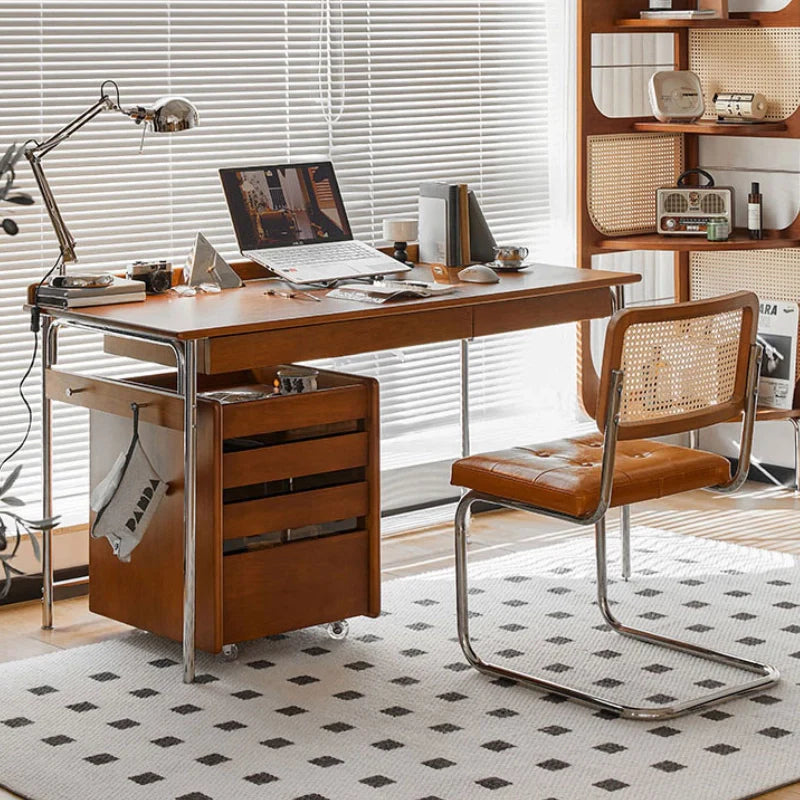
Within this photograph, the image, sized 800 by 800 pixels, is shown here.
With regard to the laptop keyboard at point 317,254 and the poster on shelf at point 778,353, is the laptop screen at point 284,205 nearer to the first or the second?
the laptop keyboard at point 317,254

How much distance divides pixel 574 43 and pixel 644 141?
37cm

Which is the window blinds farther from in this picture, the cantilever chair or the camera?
the cantilever chair

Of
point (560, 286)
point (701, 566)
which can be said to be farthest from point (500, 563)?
point (560, 286)

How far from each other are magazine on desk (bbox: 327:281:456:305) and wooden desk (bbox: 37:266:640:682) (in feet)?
0.11

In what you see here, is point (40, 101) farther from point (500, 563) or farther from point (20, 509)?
point (500, 563)

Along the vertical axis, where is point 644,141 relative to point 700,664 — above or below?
above

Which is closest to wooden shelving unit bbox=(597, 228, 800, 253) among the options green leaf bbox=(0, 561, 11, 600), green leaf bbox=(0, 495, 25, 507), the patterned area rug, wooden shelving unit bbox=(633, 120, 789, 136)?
wooden shelving unit bbox=(633, 120, 789, 136)

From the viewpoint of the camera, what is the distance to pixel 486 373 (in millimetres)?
4797

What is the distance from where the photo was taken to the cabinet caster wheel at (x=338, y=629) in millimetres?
3428

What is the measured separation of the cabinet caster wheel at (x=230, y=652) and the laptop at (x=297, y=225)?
82 cm

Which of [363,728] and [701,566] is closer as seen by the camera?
[363,728]

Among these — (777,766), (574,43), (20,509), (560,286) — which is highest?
(574,43)

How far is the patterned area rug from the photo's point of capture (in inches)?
104

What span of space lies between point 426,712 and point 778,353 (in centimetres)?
215
